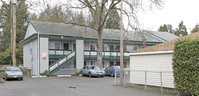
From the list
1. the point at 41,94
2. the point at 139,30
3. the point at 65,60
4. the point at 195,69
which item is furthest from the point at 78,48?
the point at 195,69

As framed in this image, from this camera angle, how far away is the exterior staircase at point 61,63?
1177 inches

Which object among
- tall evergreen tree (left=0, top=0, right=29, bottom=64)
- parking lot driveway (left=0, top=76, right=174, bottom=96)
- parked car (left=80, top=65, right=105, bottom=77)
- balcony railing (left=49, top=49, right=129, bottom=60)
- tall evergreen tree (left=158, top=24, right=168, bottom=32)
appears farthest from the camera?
tall evergreen tree (left=158, top=24, right=168, bottom=32)

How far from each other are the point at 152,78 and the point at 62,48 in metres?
20.2

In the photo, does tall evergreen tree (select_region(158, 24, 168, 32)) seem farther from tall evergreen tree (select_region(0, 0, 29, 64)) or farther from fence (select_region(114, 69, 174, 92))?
fence (select_region(114, 69, 174, 92))

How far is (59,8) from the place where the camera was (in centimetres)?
2858

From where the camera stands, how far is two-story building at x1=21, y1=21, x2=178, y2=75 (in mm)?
30016

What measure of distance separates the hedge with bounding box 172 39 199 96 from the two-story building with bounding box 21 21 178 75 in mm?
16050

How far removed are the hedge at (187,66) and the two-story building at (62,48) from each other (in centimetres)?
1605

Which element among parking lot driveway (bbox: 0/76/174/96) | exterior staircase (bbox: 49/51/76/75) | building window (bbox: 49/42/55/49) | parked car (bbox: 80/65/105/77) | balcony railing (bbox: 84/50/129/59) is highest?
building window (bbox: 49/42/55/49)

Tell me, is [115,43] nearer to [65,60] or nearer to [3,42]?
[65,60]

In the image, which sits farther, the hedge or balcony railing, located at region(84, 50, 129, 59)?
balcony railing, located at region(84, 50, 129, 59)

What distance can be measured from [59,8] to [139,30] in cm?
1033

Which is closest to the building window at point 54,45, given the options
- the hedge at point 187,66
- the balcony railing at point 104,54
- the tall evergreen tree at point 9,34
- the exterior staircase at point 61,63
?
the exterior staircase at point 61,63

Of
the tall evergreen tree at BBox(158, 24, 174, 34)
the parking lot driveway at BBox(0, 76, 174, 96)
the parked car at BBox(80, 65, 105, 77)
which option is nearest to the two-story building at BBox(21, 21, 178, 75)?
the parked car at BBox(80, 65, 105, 77)
